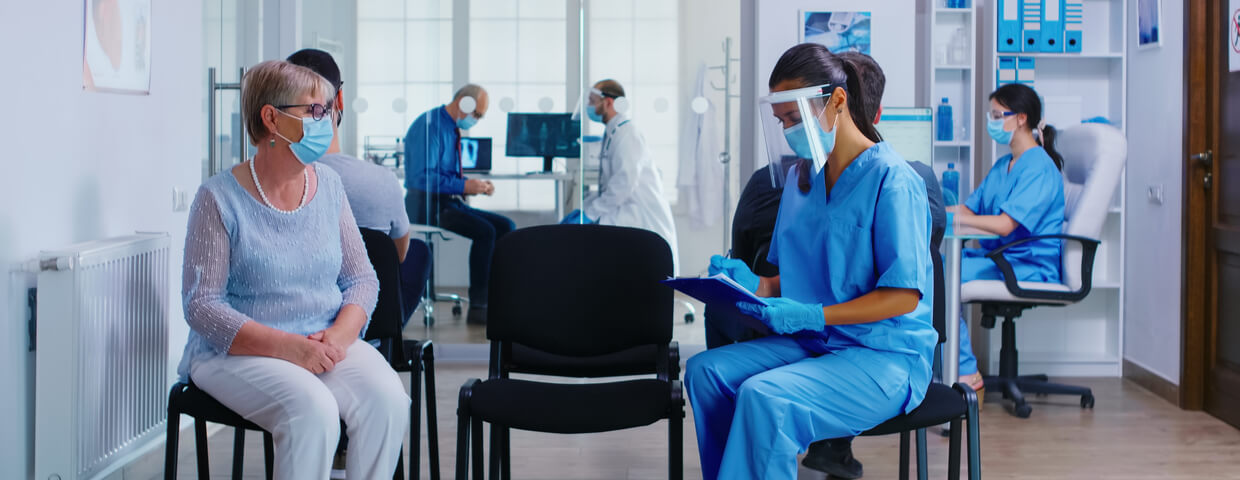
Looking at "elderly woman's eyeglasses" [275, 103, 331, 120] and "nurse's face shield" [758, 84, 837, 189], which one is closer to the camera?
"nurse's face shield" [758, 84, 837, 189]

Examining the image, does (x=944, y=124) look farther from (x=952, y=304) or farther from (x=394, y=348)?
(x=394, y=348)

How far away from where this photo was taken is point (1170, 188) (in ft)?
13.9

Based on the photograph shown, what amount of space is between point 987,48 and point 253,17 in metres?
3.29

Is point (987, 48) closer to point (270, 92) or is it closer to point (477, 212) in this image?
point (477, 212)

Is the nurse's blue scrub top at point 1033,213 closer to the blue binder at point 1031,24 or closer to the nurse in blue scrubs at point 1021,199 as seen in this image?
the nurse in blue scrubs at point 1021,199

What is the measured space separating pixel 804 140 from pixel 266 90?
3.92ft

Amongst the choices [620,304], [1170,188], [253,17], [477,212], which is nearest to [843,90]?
[620,304]

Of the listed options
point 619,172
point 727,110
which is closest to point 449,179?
point 619,172

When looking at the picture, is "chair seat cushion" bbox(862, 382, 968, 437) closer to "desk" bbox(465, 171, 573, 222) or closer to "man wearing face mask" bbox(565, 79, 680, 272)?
"man wearing face mask" bbox(565, 79, 680, 272)

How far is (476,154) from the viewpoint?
16.4 ft

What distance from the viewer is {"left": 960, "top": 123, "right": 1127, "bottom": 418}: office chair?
405 cm

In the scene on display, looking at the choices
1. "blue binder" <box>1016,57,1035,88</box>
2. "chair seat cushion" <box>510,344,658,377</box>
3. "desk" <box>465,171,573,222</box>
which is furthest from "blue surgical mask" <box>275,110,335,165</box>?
"blue binder" <box>1016,57,1035,88</box>

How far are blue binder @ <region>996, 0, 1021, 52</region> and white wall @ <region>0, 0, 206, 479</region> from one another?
3325 millimetres

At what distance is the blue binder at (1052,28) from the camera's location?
15.2 ft
